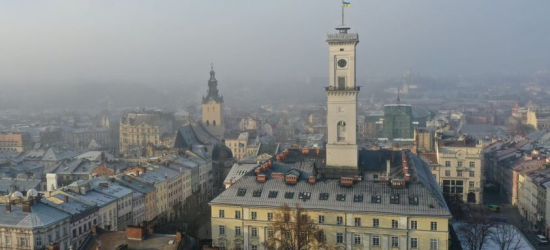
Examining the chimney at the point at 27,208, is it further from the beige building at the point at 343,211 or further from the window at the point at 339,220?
the window at the point at 339,220

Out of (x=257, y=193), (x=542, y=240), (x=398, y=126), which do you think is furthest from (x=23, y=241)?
(x=398, y=126)

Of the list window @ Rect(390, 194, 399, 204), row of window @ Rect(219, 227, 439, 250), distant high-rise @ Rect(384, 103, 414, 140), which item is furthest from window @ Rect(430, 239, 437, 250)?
distant high-rise @ Rect(384, 103, 414, 140)

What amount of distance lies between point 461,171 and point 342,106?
26.9 meters

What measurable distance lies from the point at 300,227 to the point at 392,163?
799 inches

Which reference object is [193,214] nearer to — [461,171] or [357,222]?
[357,222]

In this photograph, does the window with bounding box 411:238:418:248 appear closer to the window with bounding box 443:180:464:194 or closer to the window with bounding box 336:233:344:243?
the window with bounding box 336:233:344:243

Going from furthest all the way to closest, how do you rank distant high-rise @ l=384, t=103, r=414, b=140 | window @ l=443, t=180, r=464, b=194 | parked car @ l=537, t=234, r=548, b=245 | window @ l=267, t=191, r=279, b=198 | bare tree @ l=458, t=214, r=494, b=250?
distant high-rise @ l=384, t=103, r=414, b=140 < window @ l=443, t=180, r=464, b=194 < parked car @ l=537, t=234, r=548, b=245 < bare tree @ l=458, t=214, r=494, b=250 < window @ l=267, t=191, r=279, b=198

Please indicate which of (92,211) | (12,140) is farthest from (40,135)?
(92,211)

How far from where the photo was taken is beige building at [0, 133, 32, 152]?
12056cm

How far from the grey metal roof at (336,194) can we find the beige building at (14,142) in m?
90.6

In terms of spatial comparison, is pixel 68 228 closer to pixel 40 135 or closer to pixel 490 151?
pixel 490 151

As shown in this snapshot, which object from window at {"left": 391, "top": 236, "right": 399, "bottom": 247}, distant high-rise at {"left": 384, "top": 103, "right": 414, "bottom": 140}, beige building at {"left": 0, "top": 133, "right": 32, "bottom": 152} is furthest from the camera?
distant high-rise at {"left": 384, "top": 103, "right": 414, "bottom": 140}

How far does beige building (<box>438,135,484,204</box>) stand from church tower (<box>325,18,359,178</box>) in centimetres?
2373

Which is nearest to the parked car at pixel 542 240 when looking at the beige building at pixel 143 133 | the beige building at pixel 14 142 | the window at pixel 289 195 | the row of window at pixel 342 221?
the row of window at pixel 342 221
